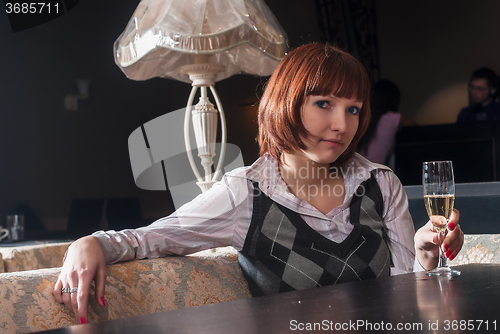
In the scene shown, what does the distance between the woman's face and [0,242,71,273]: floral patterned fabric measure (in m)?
0.98

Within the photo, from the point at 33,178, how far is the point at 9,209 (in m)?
0.26

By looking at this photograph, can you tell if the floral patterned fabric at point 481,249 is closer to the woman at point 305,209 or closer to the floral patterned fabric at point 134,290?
the woman at point 305,209

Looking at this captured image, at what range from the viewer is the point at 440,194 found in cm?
85

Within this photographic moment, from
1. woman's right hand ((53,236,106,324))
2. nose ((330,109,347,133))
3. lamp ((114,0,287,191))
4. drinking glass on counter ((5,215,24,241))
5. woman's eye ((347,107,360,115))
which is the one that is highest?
lamp ((114,0,287,191))

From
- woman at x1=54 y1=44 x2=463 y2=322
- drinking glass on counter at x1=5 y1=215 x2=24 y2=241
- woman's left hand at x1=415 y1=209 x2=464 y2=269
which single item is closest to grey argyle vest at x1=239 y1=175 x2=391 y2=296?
woman at x1=54 y1=44 x2=463 y2=322

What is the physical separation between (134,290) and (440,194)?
592 millimetres

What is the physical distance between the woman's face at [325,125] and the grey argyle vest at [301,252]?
150 mm

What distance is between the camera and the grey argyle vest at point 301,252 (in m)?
1.09

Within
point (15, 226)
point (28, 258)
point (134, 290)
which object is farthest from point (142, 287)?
point (15, 226)

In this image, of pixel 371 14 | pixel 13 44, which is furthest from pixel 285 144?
pixel 13 44

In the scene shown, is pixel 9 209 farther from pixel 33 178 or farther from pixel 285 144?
pixel 285 144

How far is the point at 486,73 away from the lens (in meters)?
2.74

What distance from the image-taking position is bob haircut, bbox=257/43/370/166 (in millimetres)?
1132

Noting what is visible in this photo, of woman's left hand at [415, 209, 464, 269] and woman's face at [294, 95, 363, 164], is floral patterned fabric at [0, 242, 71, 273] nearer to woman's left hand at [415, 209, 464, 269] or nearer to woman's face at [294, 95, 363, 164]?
woman's face at [294, 95, 363, 164]
